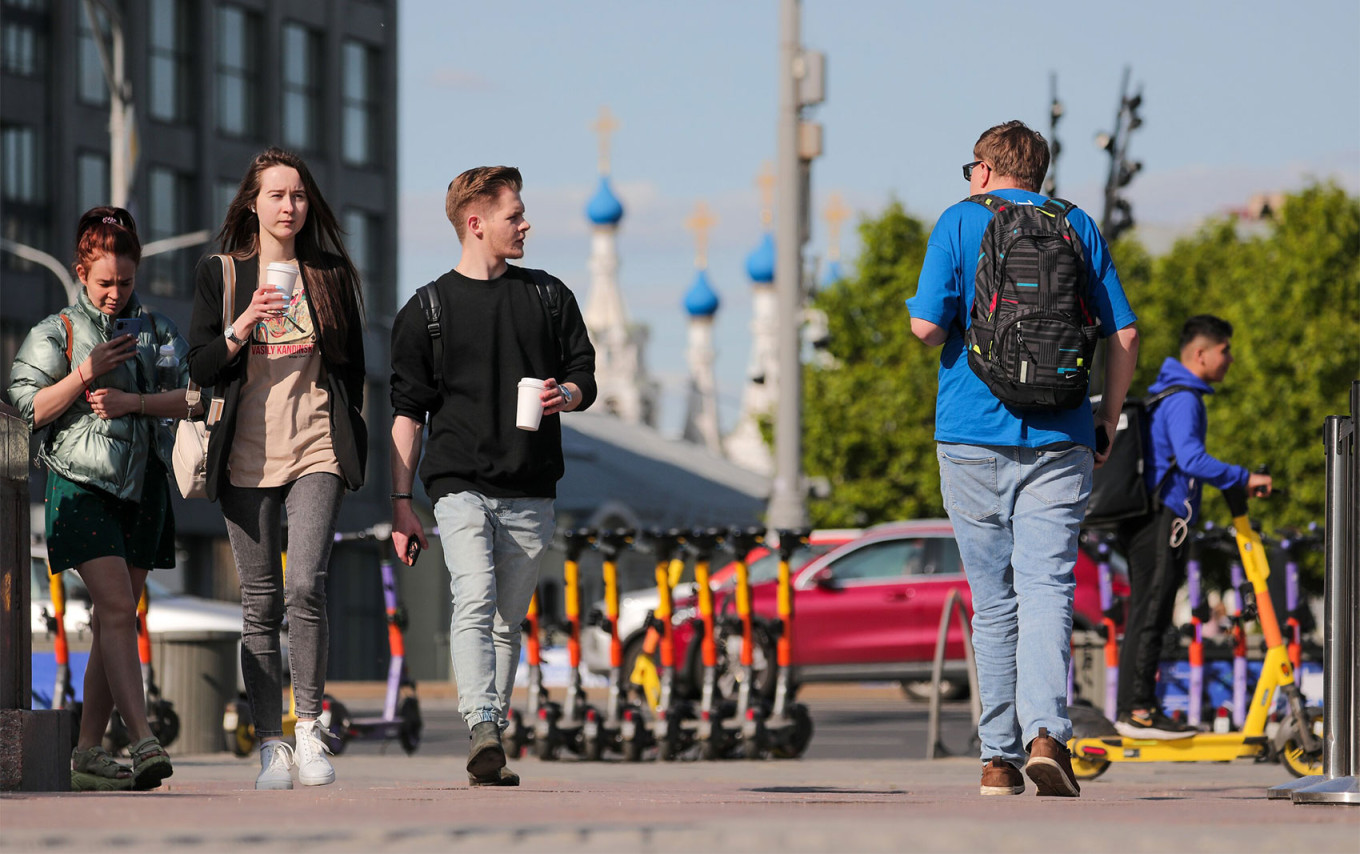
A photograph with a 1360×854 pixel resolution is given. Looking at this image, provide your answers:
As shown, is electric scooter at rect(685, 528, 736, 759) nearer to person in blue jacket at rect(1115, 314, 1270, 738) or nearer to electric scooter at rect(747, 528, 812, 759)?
electric scooter at rect(747, 528, 812, 759)

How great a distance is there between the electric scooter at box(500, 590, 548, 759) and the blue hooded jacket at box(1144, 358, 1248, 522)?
3447mm

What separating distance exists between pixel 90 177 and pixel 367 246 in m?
6.49

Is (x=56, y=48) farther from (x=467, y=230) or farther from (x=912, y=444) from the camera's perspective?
(x=467, y=230)

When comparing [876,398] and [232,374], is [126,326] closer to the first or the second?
[232,374]

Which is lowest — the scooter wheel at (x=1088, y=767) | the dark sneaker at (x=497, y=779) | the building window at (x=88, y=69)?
the scooter wheel at (x=1088, y=767)

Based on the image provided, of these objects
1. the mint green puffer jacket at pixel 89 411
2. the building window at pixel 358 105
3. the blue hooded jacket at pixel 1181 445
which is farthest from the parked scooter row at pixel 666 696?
the building window at pixel 358 105

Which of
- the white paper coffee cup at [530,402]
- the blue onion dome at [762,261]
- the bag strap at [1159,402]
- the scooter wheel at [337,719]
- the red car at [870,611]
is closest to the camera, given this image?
the white paper coffee cup at [530,402]

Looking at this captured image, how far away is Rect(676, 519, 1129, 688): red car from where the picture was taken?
19.9 meters

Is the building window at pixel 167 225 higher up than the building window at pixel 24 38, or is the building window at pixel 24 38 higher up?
the building window at pixel 24 38

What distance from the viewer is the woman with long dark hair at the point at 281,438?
6.89 m

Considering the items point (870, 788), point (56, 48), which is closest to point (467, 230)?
point (870, 788)

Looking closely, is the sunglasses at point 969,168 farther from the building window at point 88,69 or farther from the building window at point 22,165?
the building window at point 88,69

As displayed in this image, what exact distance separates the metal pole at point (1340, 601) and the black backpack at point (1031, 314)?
0.77 m

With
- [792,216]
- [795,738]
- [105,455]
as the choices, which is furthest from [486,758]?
[792,216]
